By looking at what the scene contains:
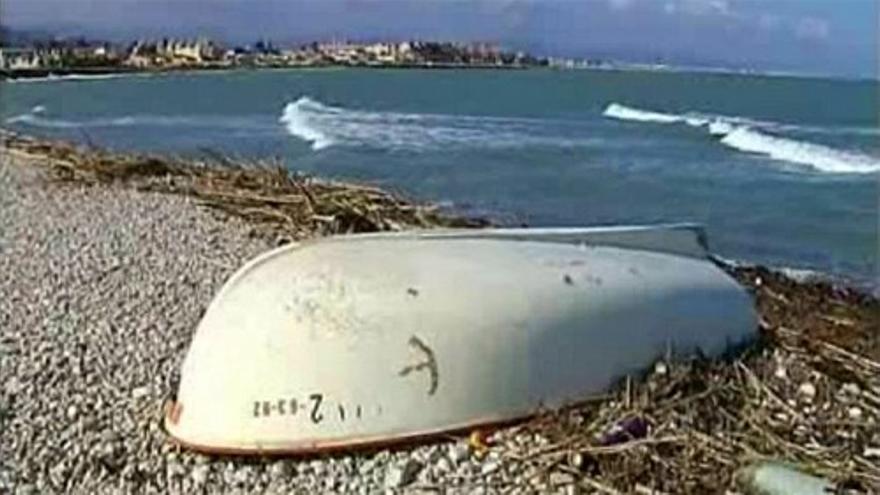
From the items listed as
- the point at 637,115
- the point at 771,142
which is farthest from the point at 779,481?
the point at 637,115

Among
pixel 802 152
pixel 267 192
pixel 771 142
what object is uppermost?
pixel 267 192

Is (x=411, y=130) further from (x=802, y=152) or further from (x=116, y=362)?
(x=116, y=362)

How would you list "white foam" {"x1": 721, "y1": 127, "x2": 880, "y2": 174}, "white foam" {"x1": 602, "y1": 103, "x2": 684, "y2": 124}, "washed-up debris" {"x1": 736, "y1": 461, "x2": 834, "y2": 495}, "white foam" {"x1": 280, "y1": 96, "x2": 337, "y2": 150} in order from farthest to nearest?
"white foam" {"x1": 602, "y1": 103, "x2": 684, "y2": 124} < "white foam" {"x1": 280, "y1": 96, "x2": 337, "y2": 150} < "white foam" {"x1": 721, "y1": 127, "x2": 880, "y2": 174} < "washed-up debris" {"x1": 736, "y1": 461, "x2": 834, "y2": 495}

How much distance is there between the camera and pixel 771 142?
95.8 feet

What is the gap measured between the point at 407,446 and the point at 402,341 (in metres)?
0.36

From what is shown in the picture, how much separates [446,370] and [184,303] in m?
3.12

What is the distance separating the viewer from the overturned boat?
5.04 m

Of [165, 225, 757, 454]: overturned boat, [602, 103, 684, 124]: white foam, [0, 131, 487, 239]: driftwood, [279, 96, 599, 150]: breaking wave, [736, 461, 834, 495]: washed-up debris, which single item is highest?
[165, 225, 757, 454]: overturned boat

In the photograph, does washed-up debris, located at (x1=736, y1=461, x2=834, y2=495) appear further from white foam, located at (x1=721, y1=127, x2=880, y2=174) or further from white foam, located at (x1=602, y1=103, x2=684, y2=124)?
white foam, located at (x1=602, y1=103, x2=684, y2=124)

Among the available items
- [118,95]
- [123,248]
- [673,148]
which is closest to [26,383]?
[123,248]

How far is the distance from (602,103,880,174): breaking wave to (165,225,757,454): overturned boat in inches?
717

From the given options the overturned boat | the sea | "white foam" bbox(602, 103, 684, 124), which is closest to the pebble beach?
the overturned boat

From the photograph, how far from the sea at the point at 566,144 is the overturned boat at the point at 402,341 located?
6.84 metres

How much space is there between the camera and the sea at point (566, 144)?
16.3 meters
